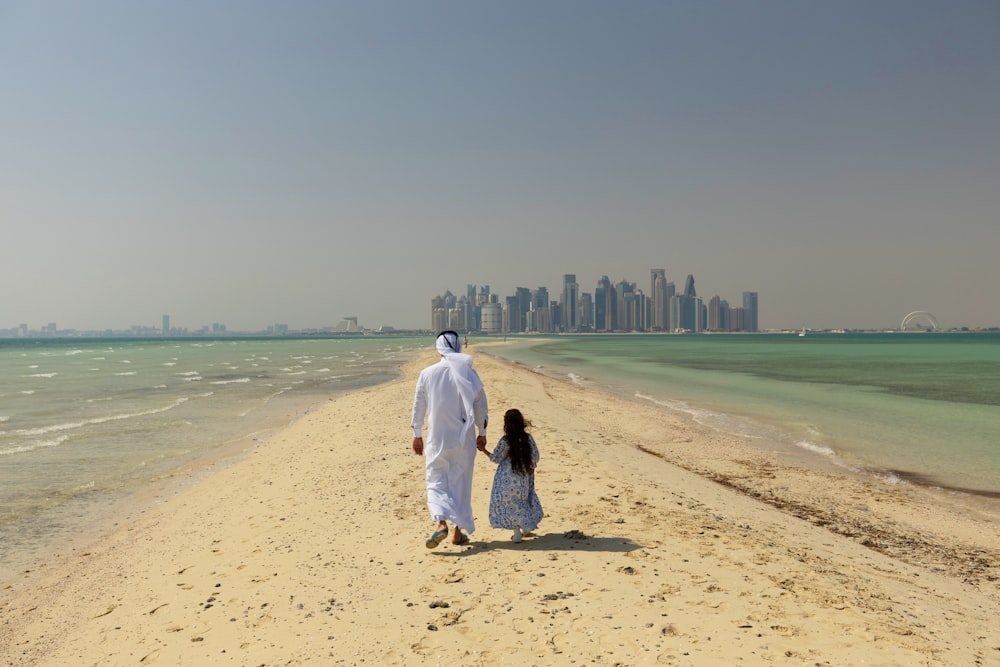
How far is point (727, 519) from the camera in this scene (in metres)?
7.64

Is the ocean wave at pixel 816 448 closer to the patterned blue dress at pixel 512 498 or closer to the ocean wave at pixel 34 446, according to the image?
the patterned blue dress at pixel 512 498

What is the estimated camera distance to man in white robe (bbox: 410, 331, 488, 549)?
6145mm

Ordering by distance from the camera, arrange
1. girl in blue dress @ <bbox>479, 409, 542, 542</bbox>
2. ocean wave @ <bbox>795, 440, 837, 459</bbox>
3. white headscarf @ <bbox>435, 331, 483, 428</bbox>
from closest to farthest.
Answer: white headscarf @ <bbox>435, 331, 483, 428</bbox> → girl in blue dress @ <bbox>479, 409, 542, 542</bbox> → ocean wave @ <bbox>795, 440, 837, 459</bbox>

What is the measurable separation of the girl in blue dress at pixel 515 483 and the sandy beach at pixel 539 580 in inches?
10.6

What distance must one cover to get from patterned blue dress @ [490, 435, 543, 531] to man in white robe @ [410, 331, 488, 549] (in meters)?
0.27

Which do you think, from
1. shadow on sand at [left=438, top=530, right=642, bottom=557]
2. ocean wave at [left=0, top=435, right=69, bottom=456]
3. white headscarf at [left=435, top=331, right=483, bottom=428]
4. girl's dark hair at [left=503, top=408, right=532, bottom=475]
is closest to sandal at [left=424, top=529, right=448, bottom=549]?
shadow on sand at [left=438, top=530, right=642, bottom=557]

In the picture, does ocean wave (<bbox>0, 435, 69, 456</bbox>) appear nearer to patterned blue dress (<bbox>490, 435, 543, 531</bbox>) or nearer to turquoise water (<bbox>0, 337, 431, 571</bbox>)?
turquoise water (<bbox>0, 337, 431, 571</bbox>)

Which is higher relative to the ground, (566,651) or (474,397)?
(474,397)

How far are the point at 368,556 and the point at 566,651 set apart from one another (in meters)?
2.88

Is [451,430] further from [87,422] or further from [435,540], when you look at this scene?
[87,422]

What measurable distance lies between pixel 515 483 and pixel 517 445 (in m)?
0.43

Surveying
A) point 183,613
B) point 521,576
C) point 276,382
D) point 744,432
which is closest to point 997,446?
point 744,432

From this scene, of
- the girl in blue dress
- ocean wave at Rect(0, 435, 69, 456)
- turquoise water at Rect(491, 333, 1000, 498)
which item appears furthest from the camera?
ocean wave at Rect(0, 435, 69, 456)

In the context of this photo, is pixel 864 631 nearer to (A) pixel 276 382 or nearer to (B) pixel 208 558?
(B) pixel 208 558
